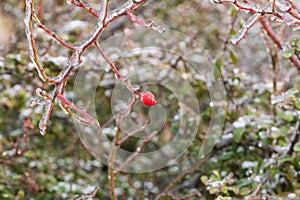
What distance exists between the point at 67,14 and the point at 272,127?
4.23 feet

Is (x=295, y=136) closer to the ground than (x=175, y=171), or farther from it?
closer to the ground

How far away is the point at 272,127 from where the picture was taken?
1357mm

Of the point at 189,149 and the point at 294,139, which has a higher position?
the point at 189,149

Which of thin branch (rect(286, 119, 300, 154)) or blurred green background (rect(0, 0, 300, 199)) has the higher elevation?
blurred green background (rect(0, 0, 300, 199))

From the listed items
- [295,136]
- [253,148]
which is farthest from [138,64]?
[295,136]

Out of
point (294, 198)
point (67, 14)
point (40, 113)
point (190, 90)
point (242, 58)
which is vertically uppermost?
point (67, 14)

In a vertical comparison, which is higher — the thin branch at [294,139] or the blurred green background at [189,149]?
the blurred green background at [189,149]

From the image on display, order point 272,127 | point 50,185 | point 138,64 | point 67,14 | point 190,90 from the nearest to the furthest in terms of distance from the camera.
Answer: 1. point 272,127
2. point 50,185
3. point 190,90
4. point 138,64
5. point 67,14

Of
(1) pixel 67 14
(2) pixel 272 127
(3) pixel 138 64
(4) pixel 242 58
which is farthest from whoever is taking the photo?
(4) pixel 242 58

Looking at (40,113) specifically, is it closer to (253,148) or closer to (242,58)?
(253,148)

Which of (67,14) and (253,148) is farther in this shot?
(67,14)

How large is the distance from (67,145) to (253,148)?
32.1 inches

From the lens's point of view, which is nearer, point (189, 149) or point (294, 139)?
point (294, 139)

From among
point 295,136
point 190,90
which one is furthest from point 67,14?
point 295,136
